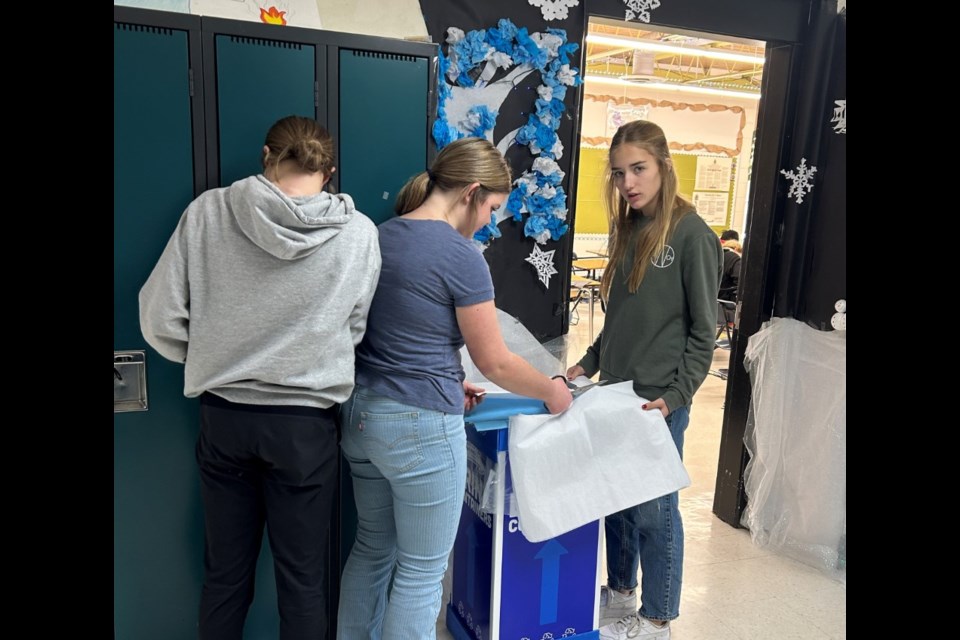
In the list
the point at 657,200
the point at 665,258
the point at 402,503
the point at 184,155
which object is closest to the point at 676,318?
the point at 665,258

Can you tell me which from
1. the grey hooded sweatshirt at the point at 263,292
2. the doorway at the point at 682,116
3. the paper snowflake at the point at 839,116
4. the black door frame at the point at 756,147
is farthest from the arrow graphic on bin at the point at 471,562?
the doorway at the point at 682,116

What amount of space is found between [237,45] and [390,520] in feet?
4.11

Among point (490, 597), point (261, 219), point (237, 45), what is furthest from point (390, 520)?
point (237, 45)

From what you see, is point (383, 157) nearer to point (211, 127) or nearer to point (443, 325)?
point (211, 127)

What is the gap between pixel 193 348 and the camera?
5.09 feet

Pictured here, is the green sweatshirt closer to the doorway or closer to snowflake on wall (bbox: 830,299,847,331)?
snowflake on wall (bbox: 830,299,847,331)

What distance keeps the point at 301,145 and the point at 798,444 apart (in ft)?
7.59

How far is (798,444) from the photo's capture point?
2916 mm

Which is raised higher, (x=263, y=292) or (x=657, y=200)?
(x=657, y=200)

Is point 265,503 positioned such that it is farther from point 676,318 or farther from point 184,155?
point 676,318

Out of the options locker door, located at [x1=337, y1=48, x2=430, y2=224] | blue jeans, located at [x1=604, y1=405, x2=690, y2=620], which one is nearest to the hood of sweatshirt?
locker door, located at [x1=337, y1=48, x2=430, y2=224]

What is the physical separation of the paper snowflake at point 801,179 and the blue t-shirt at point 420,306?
1856 mm

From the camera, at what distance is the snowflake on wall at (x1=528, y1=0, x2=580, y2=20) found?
99.8 inches
